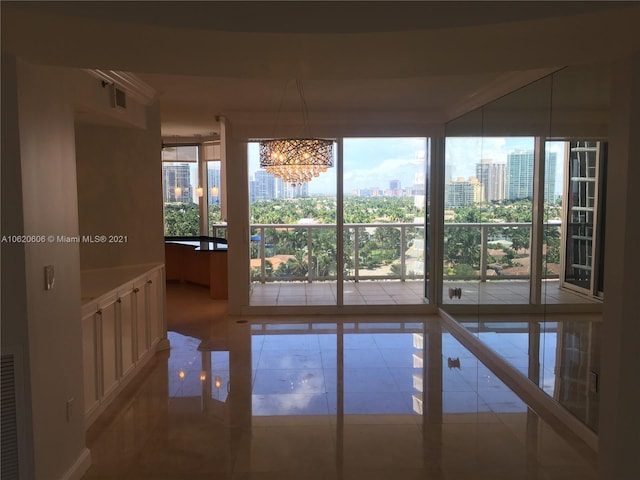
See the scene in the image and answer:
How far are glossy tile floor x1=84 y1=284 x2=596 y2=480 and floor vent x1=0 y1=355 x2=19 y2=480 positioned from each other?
66cm

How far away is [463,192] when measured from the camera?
566 cm

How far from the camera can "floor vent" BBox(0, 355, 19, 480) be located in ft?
7.50

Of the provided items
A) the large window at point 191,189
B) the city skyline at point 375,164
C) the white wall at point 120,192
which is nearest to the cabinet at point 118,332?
the white wall at point 120,192

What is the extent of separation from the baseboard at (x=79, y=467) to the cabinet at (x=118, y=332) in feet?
1.50

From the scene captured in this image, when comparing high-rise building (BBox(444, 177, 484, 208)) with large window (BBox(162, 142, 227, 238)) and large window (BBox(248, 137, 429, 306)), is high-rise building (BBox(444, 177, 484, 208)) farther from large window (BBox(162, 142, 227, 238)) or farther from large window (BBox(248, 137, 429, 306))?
large window (BBox(162, 142, 227, 238))

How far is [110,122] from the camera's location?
4402 millimetres

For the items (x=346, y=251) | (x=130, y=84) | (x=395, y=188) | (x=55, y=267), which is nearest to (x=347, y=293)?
(x=346, y=251)

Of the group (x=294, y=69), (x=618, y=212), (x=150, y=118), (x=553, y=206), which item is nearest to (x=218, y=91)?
(x=150, y=118)

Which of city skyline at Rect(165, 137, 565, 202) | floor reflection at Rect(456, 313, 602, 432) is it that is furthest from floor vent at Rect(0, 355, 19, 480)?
city skyline at Rect(165, 137, 565, 202)

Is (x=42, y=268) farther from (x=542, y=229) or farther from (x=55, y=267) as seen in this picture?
(x=542, y=229)

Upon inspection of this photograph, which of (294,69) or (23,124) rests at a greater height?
(294,69)

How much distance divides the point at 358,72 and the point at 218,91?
116 inches

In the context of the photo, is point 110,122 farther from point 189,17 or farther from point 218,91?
point 189,17

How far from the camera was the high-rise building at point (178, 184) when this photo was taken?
34.2 ft
